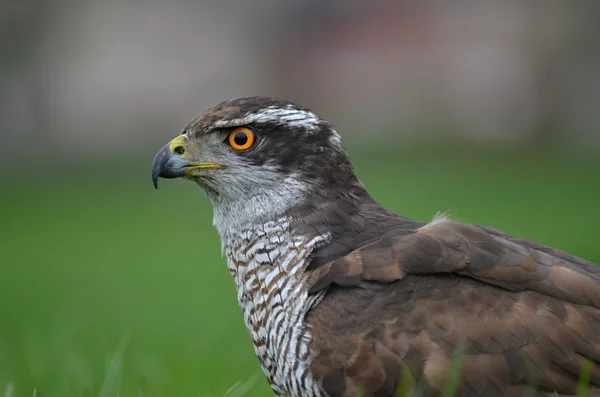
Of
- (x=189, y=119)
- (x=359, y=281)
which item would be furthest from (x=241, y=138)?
(x=189, y=119)

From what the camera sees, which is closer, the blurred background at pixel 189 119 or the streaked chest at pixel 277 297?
the streaked chest at pixel 277 297

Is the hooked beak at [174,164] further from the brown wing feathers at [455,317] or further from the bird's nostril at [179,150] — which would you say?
the brown wing feathers at [455,317]

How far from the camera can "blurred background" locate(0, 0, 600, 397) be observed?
879 cm

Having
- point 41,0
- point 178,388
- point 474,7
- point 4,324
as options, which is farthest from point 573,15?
point 178,388

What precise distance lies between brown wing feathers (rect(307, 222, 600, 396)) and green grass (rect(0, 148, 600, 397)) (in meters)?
1.08

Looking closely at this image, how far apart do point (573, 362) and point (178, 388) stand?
8.95ft

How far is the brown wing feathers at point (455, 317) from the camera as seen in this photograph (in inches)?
177

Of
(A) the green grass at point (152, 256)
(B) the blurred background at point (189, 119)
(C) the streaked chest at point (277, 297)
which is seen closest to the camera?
(C) the streaked chest at point (277, 297)

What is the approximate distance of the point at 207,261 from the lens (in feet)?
50.4

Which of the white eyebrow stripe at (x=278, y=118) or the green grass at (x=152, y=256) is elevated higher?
the white eyebrow stripe at (x=278, y=118)

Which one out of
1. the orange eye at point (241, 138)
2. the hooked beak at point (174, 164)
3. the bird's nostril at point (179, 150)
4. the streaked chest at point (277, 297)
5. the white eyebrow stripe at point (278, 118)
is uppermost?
the white eyebrow stripe at point (278, 118)

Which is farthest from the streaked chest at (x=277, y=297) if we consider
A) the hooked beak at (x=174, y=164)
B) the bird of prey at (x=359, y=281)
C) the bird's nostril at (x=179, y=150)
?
the bird's nostril at (x=179, y=150)

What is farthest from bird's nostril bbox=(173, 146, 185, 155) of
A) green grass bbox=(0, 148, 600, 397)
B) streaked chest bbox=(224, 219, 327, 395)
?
green grass bbox=(0, 148, 600, 397)

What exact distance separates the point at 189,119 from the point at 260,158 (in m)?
23.2
